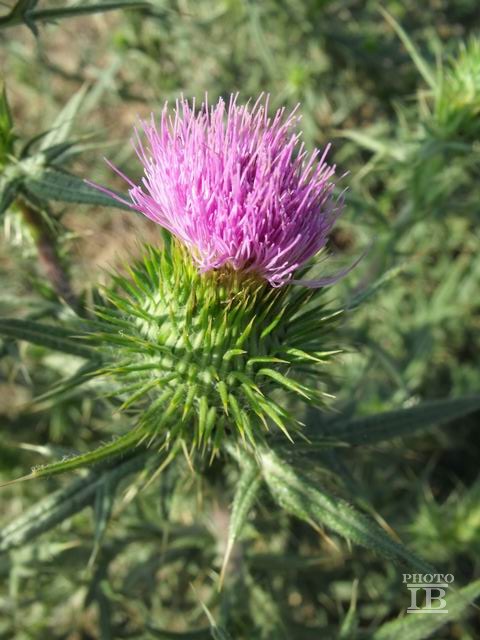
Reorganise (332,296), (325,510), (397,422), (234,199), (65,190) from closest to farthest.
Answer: (234,199), (325,510), (65,190), (397,422), (332,296)

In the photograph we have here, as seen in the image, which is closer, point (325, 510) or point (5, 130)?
point (325, 510)

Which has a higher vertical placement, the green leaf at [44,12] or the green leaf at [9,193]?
the green leaf at [44,12]

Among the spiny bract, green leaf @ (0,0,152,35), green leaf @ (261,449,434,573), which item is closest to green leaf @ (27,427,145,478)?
the spiny bract

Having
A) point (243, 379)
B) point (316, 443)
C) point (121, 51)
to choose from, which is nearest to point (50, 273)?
point (243, 379)

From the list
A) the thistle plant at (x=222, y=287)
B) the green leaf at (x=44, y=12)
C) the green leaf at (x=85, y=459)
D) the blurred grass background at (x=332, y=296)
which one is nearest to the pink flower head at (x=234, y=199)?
the thistle plant at (x=222, y=287)

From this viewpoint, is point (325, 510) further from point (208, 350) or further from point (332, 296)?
point (332, 296)

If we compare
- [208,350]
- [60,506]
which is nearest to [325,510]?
[208,350]

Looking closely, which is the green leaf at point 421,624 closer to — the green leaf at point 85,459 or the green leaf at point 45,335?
the green leaf at point 85,459
